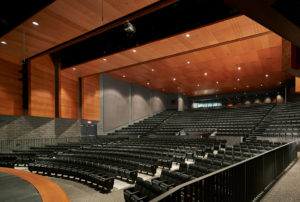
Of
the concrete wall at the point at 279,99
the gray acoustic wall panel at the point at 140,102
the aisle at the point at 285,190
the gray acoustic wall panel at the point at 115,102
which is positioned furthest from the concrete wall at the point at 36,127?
the concrete wall at the point at 279,99

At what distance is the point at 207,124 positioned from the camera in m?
17.1

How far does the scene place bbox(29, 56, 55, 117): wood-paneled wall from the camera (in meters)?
11.8

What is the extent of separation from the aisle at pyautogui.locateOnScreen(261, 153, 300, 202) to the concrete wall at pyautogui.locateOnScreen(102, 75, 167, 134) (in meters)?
14.0

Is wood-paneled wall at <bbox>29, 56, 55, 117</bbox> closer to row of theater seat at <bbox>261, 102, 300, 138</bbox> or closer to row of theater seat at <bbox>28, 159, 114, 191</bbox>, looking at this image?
row of theater seat at <bbox>28, 159, 114, 191</bbox>

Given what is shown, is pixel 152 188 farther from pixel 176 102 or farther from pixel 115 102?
pixel 176 102

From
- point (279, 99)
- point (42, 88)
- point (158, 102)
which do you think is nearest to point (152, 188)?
point (42, 88)

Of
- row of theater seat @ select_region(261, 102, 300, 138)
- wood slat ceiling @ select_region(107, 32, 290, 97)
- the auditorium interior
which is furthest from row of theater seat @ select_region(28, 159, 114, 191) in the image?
row of theater seat @ select_region(261, 102, 300, 138)

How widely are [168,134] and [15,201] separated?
13459 mm

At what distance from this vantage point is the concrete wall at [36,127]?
35.1 feet

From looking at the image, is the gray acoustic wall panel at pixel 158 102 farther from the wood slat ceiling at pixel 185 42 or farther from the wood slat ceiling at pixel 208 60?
the wood slat ceiling at pixel 185 42

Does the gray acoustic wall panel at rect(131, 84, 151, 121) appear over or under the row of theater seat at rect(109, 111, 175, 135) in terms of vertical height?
over

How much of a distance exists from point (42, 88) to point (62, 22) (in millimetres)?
6027

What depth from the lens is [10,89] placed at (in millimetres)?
10844

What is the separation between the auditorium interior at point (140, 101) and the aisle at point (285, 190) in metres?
0.03
